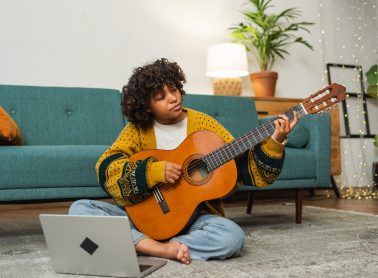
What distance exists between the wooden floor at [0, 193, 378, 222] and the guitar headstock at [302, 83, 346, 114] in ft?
4.79

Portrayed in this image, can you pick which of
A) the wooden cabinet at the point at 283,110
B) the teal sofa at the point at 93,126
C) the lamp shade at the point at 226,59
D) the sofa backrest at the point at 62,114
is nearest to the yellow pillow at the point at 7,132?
the teal sofa at the point at 93,126

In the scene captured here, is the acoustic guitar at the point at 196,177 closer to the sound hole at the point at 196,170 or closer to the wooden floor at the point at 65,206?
the sound hole at the point at 196,170

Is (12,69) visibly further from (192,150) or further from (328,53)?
(328,53)

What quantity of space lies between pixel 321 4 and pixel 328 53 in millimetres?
454

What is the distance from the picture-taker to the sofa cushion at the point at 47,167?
1656 mm

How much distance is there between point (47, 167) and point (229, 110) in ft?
4.31

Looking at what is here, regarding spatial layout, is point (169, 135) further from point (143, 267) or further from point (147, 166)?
point (143, 267)

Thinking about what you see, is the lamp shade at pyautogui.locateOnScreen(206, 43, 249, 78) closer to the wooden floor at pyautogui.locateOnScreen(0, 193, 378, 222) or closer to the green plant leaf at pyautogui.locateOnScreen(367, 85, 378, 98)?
the wooden floor at pyautogui.locateOnScreen(0, 193, 378, 222)

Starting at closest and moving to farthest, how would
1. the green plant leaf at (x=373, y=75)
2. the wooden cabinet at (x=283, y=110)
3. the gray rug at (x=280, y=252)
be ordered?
the gray rug at (x=280, y=252) → the wooden cabinet at (x=283, y=110) → the green plant leaf at (x=373, y=75)

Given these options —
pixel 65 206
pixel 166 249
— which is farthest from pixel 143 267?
pixel 65 206

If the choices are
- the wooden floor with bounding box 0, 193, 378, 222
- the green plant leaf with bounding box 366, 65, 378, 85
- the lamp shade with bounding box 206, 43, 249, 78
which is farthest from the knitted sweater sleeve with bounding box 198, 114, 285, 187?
the green plant leaf with bounding box 366, 65, 378, 85

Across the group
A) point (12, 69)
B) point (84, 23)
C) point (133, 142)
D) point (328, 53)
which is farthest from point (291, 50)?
point (133, 142)

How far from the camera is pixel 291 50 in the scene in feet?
13.2

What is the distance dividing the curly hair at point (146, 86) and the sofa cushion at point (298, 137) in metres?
0.94
